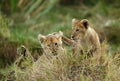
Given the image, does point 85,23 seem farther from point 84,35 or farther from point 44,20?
point 44,20

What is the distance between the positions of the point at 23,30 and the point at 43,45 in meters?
4.72

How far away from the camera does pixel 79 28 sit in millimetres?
10258

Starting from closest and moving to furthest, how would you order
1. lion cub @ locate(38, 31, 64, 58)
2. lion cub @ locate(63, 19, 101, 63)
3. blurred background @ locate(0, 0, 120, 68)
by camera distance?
lion cub @ locate(38, 31, 64, 58) < lion cub @ locate(63, 19, 101, 63) < blurred background @ locate(0, 0, 120, 68)

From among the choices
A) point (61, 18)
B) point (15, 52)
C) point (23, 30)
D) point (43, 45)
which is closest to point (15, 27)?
point (23, 30)

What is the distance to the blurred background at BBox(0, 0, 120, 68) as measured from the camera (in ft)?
41.0

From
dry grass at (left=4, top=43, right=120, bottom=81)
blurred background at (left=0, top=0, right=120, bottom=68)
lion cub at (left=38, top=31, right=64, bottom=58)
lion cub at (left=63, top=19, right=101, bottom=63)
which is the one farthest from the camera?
blurred background at (left=0, top=0, right=120, bottom=68)

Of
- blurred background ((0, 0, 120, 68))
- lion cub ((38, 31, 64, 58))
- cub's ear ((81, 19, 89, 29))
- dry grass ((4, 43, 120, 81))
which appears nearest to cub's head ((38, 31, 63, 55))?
lion cub ((38, 31, 64, 58))

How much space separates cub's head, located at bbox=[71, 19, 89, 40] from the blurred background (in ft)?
5.43

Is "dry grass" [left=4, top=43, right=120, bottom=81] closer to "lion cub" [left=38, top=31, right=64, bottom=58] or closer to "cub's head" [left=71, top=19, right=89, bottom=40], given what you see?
"lion cub" [left=38, top=31, right=64, bottom=58]

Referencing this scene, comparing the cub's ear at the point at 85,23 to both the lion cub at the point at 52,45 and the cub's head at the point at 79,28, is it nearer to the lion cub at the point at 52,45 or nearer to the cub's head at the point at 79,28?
the cub's head at the point at 79,28

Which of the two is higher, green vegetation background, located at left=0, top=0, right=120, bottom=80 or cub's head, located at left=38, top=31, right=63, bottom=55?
green vegetation background, located at left=0, top=0, right=120, bottom=80

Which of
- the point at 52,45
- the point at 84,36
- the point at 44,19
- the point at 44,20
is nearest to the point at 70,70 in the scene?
the point at 52,45

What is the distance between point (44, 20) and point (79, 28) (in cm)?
631

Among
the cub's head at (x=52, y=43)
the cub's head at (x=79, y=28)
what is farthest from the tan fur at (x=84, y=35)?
the cub's head at (x=52, y=43)
